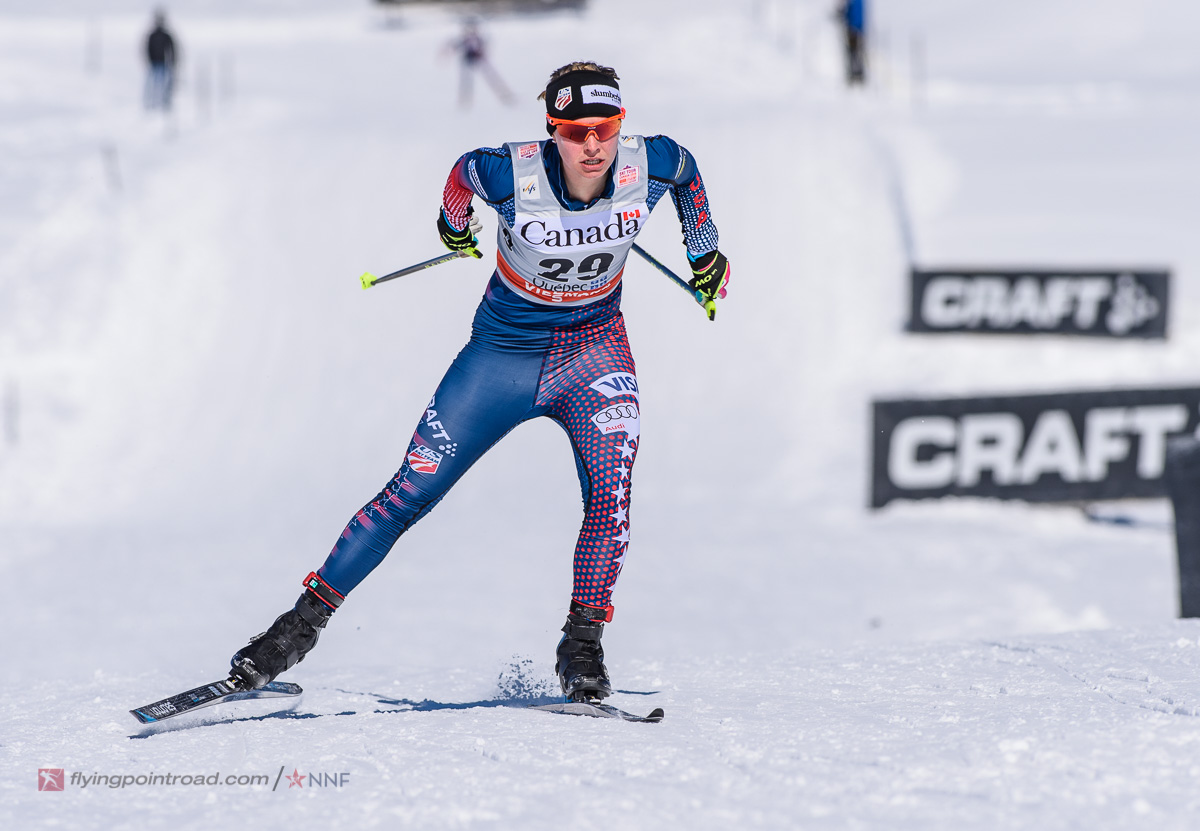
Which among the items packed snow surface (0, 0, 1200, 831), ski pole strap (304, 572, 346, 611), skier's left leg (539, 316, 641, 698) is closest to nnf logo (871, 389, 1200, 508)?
packed snow surface (0, 0, 1200, 831)

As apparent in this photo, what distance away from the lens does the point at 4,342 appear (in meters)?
11.7

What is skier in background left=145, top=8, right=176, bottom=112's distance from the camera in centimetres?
1666

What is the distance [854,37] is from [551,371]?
1618 centimetres

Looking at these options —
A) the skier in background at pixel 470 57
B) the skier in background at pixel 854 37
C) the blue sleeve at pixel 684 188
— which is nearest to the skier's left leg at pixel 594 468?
the blue sleeve at pixel 684 188

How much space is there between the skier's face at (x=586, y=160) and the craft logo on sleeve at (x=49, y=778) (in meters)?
2.28

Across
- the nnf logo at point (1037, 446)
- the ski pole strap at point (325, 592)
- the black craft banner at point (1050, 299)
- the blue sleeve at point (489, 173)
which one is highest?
the black craft banner at point (1050, 299)

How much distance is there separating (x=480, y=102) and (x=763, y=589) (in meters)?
15.1

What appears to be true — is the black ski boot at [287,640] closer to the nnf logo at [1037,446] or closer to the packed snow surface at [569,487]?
the packed snow surface at [569,487]

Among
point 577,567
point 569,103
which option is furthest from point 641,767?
point 569,103

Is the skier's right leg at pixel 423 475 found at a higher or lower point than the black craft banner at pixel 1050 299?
lower

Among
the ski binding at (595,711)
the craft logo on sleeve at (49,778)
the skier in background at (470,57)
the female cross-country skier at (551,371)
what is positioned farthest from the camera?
the skier in background at (470,57)

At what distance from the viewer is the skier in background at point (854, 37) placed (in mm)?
17578

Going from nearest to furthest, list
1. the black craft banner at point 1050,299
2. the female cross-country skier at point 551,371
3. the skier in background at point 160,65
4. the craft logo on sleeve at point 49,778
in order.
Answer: the craft logo on sleeve at point 49,778
the female cross-country skier at point 551,371
the black craft banner at point 1050,299
the skier in background at point 160,65

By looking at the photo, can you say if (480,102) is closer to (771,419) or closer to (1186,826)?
(771,419)
